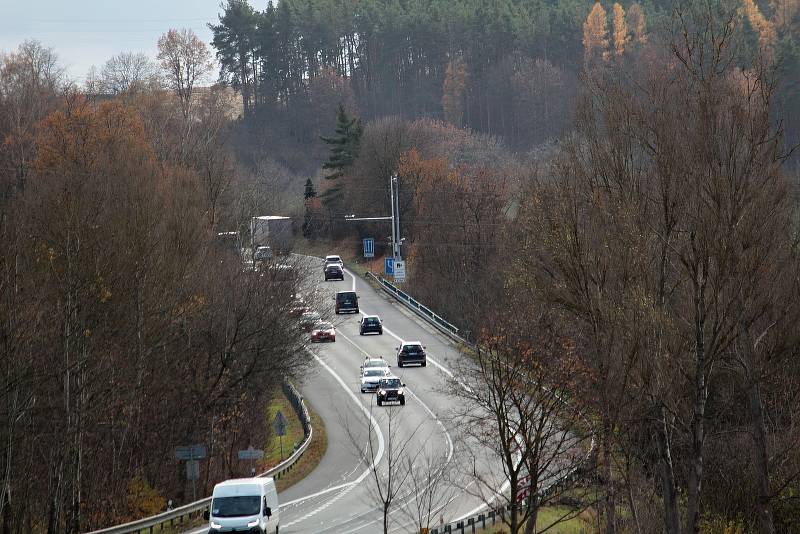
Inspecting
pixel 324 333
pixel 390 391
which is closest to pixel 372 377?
pixel 390 391

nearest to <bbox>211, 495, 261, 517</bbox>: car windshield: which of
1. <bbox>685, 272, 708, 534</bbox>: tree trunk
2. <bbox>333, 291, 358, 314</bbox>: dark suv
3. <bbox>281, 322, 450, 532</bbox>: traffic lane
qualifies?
<bbox>281, 322, 450, 532</bbox>: traffic lane

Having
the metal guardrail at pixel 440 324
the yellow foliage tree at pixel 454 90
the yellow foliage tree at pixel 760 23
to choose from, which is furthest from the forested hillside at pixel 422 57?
the metal guardrail at pixel 440 324

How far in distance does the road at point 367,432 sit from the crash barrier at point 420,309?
538mm

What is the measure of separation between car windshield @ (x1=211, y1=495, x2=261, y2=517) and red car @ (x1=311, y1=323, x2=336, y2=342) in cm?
3642

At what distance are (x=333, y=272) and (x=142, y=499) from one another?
4814 cm

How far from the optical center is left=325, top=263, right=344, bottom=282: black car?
281 feet

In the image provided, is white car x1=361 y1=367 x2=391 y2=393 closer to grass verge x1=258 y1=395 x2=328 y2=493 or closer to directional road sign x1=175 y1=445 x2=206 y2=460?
grass verge x1=258 y1=395 x2=328 y2=493

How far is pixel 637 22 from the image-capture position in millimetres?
144625

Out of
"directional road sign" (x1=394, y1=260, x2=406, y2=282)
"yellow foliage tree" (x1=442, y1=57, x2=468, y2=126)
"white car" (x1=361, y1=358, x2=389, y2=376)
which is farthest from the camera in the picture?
"yellow foliage tree" (x1=442, y1=57, x2=468, y2=126)

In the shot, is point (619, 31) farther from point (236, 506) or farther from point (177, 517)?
point (236, 506)

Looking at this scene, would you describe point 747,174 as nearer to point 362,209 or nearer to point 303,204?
point 362,209

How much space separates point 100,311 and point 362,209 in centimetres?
6586

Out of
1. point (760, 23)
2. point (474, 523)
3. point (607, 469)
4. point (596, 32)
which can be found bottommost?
point (474, 523)

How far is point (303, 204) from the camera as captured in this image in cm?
11725
